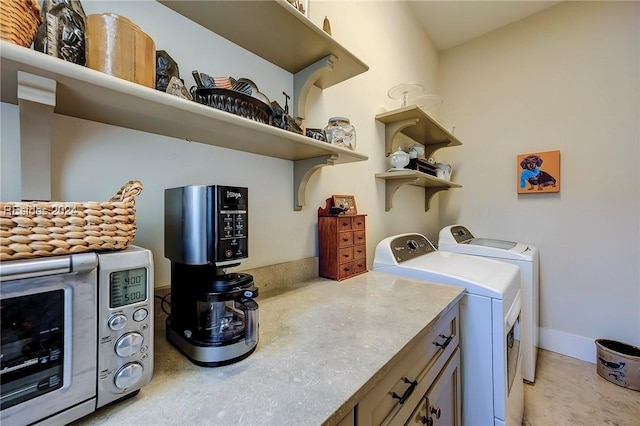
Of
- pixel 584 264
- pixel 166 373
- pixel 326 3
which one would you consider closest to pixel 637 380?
pixel 584 264

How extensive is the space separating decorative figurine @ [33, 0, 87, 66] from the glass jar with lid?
2.80 feet

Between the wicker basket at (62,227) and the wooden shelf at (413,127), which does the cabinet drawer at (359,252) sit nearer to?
the wooden shelf at (413,127)

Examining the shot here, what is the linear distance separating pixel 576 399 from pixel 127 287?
259 cm

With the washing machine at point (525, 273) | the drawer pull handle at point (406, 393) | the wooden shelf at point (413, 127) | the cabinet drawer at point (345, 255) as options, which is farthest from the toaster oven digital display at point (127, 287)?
the washing machine at point (525, 273)

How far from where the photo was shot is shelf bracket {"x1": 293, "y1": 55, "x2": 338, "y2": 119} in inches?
45.4

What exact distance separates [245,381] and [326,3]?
1698 millimetres

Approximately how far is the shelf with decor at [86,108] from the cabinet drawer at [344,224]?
522mm

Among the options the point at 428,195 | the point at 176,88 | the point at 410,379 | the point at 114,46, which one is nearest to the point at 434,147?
the point at 428,195

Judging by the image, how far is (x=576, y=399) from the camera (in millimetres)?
1727

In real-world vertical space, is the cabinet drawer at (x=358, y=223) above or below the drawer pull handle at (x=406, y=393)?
above

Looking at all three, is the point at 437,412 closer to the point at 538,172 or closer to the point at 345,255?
the point at 345,255

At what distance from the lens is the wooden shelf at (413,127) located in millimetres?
1745

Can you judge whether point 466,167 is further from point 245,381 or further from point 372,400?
point 245,381

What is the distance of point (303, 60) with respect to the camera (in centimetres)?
115
